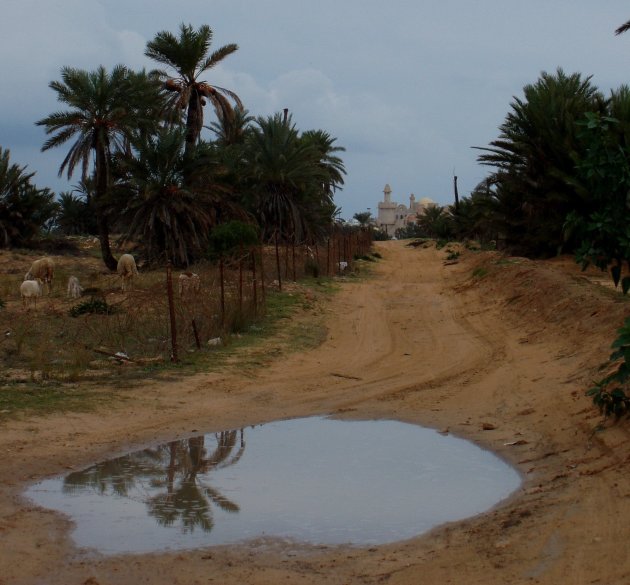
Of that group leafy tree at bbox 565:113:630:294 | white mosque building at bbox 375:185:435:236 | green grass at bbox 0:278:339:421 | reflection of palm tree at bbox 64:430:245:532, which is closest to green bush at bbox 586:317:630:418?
leafy tree at bbox 565:113:630:294

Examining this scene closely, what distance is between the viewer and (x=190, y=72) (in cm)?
4197

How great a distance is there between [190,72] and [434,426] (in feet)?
109

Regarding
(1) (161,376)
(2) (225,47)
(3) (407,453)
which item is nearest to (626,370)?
(3) (407,453)

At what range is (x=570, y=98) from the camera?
32.0 meters

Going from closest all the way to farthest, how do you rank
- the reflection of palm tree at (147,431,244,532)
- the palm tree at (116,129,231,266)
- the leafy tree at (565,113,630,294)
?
the reflection of palm tree at (147,431,244,532), the leafy tree at (565,113,630,294), the palm tree at (116,129,231,266)

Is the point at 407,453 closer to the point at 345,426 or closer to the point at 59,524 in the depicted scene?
the point at 345,426

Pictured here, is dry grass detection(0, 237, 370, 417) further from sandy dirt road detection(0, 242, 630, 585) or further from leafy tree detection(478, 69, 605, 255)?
leafy tree detection(478, 69, 605, 255)

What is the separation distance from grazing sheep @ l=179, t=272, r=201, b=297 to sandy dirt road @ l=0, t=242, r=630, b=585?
259 cm

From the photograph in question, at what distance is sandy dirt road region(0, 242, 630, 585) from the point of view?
6340 millimetres

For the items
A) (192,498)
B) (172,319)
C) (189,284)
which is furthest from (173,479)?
(189,284)

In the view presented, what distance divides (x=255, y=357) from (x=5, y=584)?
10.4m

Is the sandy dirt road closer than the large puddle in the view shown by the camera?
Yes

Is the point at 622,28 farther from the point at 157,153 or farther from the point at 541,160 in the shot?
the point at 157,153

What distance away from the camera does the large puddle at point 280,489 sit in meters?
7.40
